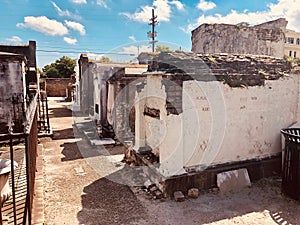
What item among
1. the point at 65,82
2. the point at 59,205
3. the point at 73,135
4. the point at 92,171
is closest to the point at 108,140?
the point at 73,135

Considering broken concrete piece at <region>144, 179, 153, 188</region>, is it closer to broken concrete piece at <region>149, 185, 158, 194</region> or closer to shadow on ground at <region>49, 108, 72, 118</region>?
broken concrete piece at <region>149, 185, 158, 194</region>

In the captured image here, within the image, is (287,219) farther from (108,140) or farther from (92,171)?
(108,140)

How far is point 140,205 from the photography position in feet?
16.0

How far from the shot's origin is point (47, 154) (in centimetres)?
825

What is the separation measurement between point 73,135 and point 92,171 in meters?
4.87

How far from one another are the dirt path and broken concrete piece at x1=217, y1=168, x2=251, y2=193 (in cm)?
195

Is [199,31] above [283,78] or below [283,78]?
above

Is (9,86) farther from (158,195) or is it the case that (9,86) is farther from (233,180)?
(233,180)

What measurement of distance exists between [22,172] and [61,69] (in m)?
37.6

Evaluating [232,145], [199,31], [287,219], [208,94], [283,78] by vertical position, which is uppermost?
[199,31]

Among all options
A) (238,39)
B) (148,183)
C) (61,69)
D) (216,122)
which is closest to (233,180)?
(216,122)

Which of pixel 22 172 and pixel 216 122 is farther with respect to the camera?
pixel 216 122

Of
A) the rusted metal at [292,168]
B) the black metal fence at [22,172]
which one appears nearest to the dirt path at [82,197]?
the black metal fence at [22,172]

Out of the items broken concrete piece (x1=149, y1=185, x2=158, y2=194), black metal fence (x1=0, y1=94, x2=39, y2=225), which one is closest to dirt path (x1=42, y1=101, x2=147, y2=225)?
broken concrete piece (x1=149, y1=185, x2=158, y2=194)
